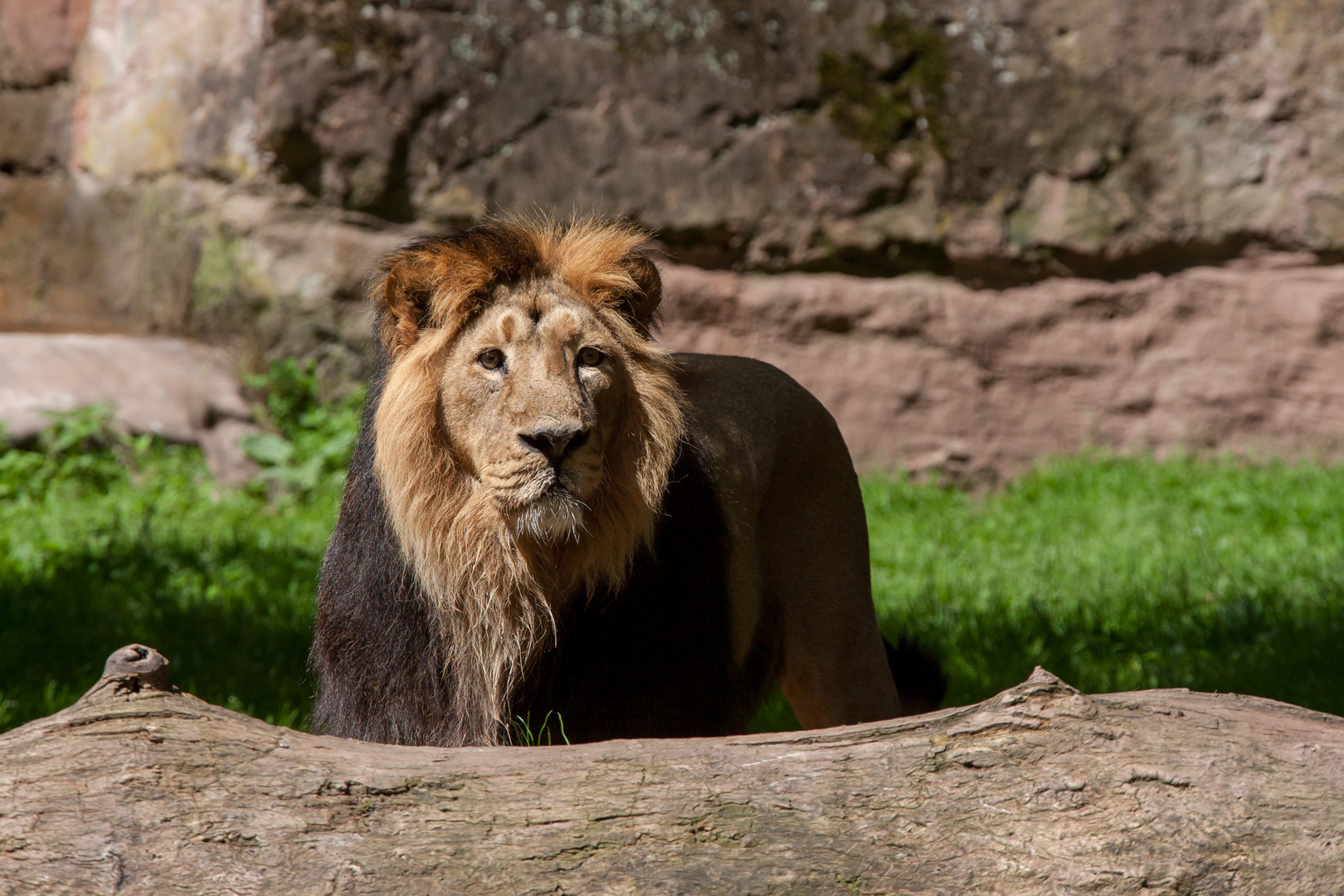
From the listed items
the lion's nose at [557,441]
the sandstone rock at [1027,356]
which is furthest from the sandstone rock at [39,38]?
the lion's nose at [557,441]

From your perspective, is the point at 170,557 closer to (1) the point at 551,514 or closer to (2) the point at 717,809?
(1) the point at 551,514

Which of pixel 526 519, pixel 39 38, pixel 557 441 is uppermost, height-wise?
pixel 39 38

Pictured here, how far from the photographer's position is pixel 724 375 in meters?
3.66

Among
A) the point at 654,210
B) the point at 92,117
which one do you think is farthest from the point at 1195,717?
the point at 92,117

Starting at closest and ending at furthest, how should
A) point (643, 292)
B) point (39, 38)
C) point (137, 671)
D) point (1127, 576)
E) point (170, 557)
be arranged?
point (137, 671) < point (643, 292) < point (1127, 576) < point (170, 557) < point (39, 38)

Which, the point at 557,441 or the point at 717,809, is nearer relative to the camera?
the point at 717,809

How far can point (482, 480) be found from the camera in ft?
8.88

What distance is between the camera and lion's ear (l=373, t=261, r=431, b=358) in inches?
112

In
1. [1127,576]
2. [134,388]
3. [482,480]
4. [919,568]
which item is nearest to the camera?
[482,480]

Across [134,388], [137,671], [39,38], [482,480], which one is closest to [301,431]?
[134,388]

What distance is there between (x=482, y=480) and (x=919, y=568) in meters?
3.54

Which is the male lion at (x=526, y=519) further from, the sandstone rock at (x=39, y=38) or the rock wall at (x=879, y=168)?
the sandstone rock at (x=39, y=38)

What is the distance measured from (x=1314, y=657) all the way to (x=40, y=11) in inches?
344

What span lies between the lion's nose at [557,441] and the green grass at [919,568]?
1796 mm
